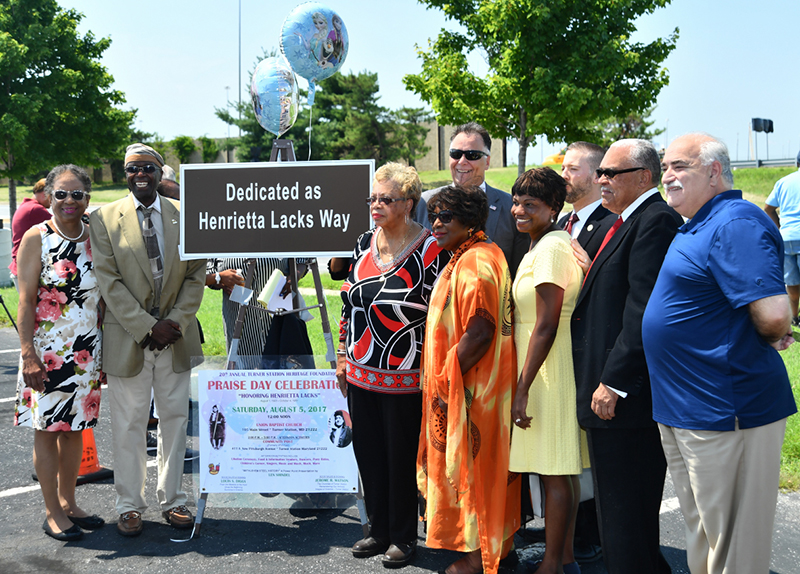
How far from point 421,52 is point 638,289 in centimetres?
1696

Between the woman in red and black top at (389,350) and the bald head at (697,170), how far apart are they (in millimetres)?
1263

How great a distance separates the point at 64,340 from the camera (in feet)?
13.0

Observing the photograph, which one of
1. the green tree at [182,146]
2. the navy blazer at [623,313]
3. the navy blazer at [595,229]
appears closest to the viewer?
the navy blazer at [623,313]

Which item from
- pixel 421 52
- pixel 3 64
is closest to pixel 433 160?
pixel 421 52

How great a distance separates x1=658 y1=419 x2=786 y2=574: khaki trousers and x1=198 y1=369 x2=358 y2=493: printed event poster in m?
1.99

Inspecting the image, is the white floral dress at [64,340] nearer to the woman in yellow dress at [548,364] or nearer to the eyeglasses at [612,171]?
the woman in yellow dress at [548,364]

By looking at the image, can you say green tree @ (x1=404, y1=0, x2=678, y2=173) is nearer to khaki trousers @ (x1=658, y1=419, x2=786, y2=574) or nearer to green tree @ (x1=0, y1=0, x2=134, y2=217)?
green tree @ (x1=0, y1=0, x2=134, y2=217)

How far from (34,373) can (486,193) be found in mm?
2843

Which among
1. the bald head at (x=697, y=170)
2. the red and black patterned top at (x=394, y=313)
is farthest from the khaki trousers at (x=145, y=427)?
the bald head at (x=697, y=170)

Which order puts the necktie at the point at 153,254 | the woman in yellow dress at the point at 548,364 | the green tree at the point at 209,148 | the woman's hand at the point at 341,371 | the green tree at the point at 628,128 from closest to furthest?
the woman in yellow dress at the point at 548,364 < the woman's hand at the point at 341,371 < the necktie at the point at 153,254 < the green tree at the point at 628,128 < the green tree at the point at 209,148

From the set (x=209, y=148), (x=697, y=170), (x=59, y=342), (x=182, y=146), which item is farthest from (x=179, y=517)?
(x=209, y=148)

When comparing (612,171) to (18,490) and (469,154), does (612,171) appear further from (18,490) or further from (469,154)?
(18,490)

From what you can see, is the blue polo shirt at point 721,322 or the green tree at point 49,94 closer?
the blue polo shirt at point 721,322

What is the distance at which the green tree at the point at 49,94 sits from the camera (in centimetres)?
1609
